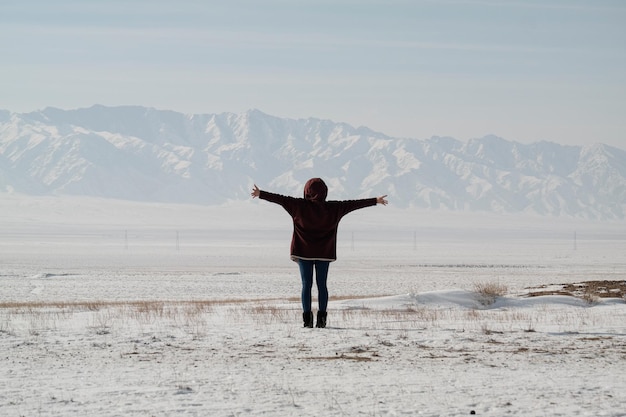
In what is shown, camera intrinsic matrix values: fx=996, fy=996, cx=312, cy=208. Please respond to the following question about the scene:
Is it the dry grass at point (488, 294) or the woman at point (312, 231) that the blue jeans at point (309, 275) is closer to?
the woman at point (312, 231)

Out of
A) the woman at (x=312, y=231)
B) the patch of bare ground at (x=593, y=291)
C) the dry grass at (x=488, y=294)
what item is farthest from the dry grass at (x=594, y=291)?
the woman at (x=312, y=231)

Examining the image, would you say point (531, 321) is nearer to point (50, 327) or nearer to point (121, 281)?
point (50, 327)

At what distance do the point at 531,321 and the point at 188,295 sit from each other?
15207mm

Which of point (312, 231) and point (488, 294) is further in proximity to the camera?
point (488, 294)

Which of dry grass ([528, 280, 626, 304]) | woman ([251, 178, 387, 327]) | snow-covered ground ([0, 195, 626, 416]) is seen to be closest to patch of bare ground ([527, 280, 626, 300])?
dry grass ([528, 280, 626, 304])

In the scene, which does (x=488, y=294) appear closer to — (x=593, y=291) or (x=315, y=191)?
(x=593, y=291)

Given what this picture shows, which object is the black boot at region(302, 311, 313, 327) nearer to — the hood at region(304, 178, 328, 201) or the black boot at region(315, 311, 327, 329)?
the black boot at region(315, 311, 327, 329)

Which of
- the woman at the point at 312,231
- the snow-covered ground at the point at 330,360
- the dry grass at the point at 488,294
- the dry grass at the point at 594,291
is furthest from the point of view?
the dry grass at the point at 594,291

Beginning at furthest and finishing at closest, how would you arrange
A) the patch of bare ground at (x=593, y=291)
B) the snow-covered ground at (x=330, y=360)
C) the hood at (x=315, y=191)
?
the patch of bare ground at (x=593, y=291) < the hood at (x=315, y=191) < the snow-covered ground at (x=330, y=360)

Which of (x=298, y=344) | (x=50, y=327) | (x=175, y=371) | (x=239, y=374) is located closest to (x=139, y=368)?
(x=175, y=371)

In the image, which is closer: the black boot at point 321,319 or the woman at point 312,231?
the woman at point 312,231

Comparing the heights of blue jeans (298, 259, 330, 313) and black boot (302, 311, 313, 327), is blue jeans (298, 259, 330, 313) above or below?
above

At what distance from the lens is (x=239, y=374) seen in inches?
275

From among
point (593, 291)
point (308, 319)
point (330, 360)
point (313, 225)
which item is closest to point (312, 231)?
point (313, 225)
